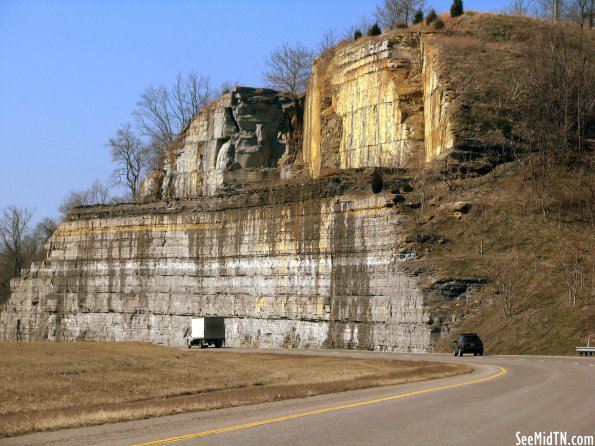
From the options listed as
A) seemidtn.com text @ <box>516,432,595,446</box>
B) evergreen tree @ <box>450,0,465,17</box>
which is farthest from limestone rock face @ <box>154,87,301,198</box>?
seemidtn.com text @ <box>516,432,595,446</box>

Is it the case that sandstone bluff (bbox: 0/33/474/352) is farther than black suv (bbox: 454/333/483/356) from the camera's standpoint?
Yes

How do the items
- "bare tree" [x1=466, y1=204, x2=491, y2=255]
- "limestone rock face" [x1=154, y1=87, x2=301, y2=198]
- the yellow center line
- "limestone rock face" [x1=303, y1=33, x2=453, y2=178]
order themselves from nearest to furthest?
the yellow center line, "bare tree" [x1=466, y1=204, x2=491, y2=255], "limestone rock face" [x1=303, y1=33, x2=453, y2=178], "limestone rock face" [x1=154, y1=87, x2=301, y2=198]

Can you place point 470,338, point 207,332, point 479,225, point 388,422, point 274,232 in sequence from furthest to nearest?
1. point 274,232
2. point 207,332
3. point 479,225
4. point 470,338
5. point 388,422

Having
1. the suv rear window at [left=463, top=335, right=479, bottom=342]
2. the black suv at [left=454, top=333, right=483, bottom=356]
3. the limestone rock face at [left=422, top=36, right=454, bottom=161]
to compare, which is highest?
the limestone rock face at [left=422, top=36, right=454, bottom=161]

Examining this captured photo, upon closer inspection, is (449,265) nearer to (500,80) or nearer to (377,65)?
(500,80)

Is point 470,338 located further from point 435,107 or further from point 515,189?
point 435,107

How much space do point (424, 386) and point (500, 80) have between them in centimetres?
5465

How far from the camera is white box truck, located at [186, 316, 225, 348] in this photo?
70.2 metres

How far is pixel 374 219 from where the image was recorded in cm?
6744

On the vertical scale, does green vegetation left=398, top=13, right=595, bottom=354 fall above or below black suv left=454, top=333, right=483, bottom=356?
above

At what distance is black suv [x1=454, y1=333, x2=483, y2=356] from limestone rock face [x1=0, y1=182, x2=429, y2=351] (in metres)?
8.23

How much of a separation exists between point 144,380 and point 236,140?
67.9 meters

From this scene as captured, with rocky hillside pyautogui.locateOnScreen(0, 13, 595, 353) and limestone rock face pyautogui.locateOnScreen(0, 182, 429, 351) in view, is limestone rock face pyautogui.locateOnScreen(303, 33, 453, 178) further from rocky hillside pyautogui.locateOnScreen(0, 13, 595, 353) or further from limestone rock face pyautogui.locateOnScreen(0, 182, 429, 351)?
limestone rock face pyautogui.locateOnScreen(0, 182, 429, 351)

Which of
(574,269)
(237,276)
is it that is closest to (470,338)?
(574,269)
